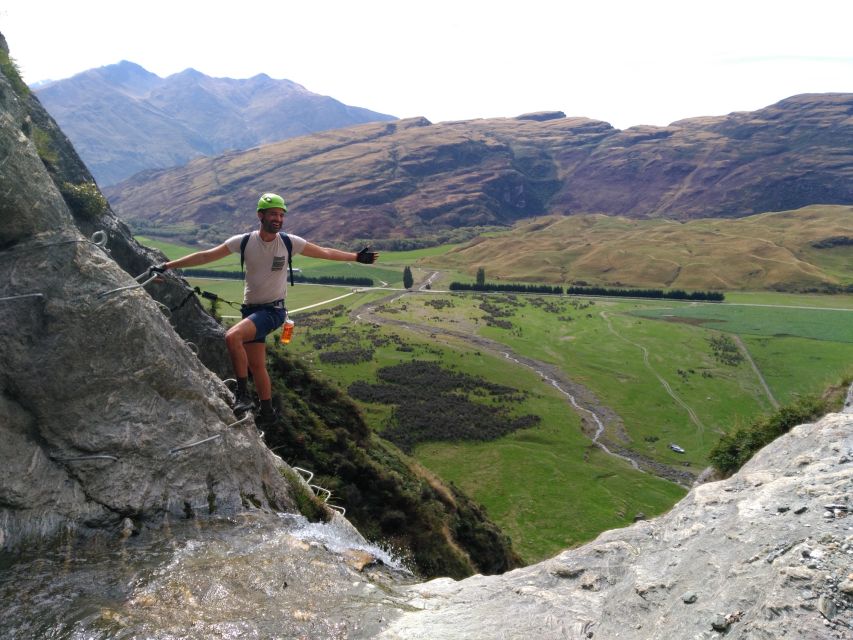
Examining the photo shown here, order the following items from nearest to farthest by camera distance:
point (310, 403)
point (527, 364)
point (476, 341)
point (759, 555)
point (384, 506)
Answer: point (759, 555)
point (384, 506)
point (310, 403)
point (527, 364)
point (476, 341)

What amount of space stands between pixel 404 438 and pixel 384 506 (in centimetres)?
5247

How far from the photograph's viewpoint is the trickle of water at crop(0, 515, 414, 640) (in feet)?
21.6

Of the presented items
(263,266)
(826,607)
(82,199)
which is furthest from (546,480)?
(826,607)

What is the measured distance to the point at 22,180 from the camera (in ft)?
29.7

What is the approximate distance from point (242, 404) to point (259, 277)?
2.85 metres

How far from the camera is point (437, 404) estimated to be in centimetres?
8781

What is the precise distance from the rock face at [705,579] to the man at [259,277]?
17.9ft

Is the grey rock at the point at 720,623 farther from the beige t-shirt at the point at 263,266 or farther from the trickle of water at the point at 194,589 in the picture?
the beige t-shirt at the point at 263,266

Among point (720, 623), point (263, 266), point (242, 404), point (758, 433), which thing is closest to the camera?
point (720, 623)

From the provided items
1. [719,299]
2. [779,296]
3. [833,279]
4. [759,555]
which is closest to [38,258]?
[759,555]

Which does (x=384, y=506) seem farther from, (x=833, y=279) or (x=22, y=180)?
(x=833, y=279)

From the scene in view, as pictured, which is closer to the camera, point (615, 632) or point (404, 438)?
point (615, 632)

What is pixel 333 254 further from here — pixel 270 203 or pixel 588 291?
pixel 588 291

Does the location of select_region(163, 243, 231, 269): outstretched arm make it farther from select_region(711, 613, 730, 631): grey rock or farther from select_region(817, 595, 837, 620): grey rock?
select_region(817, 595, 837, 620): grey rock
